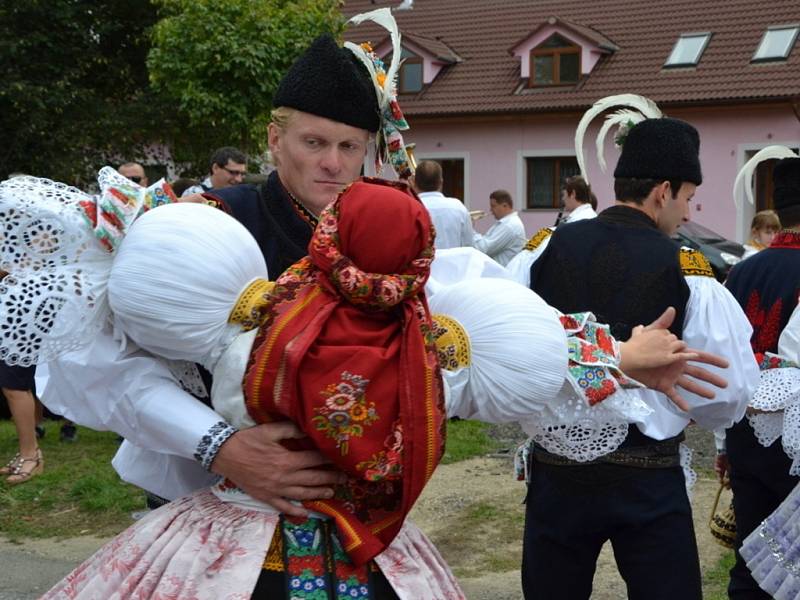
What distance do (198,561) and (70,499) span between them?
4.52 meters

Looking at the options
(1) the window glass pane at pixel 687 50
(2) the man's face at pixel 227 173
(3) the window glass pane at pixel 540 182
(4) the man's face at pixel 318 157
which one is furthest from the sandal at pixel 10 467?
(1) the window glass pane at pixel 687 50

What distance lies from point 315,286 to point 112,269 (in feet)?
1.14

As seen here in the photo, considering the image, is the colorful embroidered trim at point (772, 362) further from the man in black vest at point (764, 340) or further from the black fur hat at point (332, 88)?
the black fur hat at point (332, 88)

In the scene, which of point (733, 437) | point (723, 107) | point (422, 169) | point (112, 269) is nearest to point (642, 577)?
point (733, 437)

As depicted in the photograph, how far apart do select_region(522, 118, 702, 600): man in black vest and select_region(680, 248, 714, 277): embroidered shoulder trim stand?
3 cm

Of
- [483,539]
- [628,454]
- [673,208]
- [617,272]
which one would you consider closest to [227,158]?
[483,539]

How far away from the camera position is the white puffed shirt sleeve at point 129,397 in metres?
1.82

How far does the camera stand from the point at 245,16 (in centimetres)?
1516

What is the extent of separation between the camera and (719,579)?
4.72 meters

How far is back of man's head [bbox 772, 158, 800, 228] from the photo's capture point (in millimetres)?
4293

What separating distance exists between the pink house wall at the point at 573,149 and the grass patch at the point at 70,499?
14107 millimetres

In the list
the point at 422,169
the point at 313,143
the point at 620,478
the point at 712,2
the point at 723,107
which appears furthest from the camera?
the point at 712,2

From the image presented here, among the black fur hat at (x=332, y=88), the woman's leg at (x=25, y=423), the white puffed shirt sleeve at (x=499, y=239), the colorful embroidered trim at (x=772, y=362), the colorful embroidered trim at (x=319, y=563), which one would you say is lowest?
the woman's leg at (x=25, y=423)

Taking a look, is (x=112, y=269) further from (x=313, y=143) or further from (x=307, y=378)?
(x=313, y=143)
